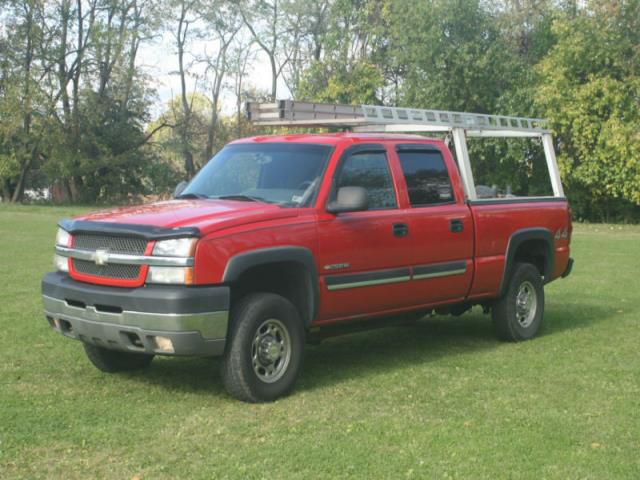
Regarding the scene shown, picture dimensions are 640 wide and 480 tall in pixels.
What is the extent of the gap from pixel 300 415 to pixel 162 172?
51.2 meters

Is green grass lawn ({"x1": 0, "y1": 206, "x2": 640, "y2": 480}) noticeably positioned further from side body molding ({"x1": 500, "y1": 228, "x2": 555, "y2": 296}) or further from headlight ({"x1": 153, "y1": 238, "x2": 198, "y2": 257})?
headlight ({"x1": 153, "y1": 238, "x2": 198, "y2": 257})

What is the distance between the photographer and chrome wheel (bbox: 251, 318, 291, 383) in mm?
7238

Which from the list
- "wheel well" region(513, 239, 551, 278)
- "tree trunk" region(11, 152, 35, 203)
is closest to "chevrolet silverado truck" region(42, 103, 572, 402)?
"wheel well" region(513, 239, 551, 278)

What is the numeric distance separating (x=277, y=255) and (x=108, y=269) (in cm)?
124

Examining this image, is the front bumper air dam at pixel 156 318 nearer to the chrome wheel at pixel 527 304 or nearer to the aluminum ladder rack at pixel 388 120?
the aluminum ladder rack at pixel 388 120

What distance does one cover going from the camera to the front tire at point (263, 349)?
7.04 meters

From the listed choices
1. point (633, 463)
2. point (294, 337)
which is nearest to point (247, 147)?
point (294, 337)

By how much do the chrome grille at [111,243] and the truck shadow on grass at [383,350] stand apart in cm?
130

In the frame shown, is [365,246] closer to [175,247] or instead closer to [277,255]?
[277,255]

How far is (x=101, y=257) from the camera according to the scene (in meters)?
7.09

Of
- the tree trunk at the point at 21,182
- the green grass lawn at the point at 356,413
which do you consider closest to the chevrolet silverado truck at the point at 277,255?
the green grass lawn at the point at 356,413

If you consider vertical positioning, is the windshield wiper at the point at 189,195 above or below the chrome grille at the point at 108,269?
above

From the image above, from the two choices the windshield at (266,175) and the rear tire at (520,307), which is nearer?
the windshield at (266,175)

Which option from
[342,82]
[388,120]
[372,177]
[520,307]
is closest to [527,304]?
[520,307]
